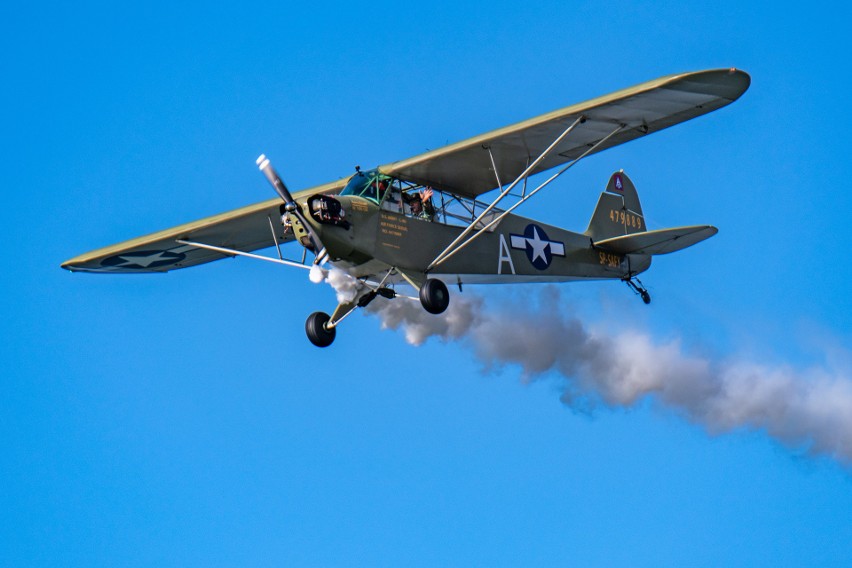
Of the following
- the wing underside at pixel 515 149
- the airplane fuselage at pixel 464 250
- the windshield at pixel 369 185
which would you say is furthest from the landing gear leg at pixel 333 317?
the wing underside at pixel 515 149

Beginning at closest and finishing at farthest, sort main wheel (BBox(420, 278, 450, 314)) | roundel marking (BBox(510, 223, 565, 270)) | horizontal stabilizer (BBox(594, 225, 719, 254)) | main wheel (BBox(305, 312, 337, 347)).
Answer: main wheel (BBox(420, 278, 450, 314))
main wheel (BBox(305, 312, 337, 347))
roundel marking (BBox(510, 223, 565, 270))
horizontal stabilizer (BBox(594, 225, 719, 254))

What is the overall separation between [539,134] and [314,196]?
332cm

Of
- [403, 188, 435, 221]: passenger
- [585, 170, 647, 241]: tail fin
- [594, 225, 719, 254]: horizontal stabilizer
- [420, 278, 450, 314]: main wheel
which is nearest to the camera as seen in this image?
[420, 278, 450, 314]: main wheel

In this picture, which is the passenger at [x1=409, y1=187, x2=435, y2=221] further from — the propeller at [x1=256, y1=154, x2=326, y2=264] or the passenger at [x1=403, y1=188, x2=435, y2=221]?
the propeller at [x1=256, y1=154, x2=326, y2=264]

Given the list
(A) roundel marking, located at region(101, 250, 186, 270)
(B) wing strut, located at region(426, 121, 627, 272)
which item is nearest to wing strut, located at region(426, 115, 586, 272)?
(B) wing strut, located at region(426, 121, 627, 272)

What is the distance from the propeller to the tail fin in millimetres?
6283

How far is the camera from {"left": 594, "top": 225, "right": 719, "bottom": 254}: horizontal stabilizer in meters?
20.6

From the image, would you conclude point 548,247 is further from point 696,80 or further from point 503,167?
point 696,80

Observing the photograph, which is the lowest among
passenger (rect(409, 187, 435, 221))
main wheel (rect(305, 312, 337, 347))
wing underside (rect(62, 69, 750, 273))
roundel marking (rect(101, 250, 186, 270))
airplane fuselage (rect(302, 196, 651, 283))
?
main wheel (rect(305, 312, 337, 347))

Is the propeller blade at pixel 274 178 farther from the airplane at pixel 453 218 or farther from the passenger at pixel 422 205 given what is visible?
the passenger at pixel 422 205

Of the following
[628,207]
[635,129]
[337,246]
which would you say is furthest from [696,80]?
[628,207]

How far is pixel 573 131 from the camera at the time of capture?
18.8 m

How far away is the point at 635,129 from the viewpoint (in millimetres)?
18781

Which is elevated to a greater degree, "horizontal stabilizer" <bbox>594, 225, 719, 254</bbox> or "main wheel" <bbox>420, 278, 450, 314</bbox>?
"horizontal stabilizer" <bbox>594, 225, 719, 254</bbox>
